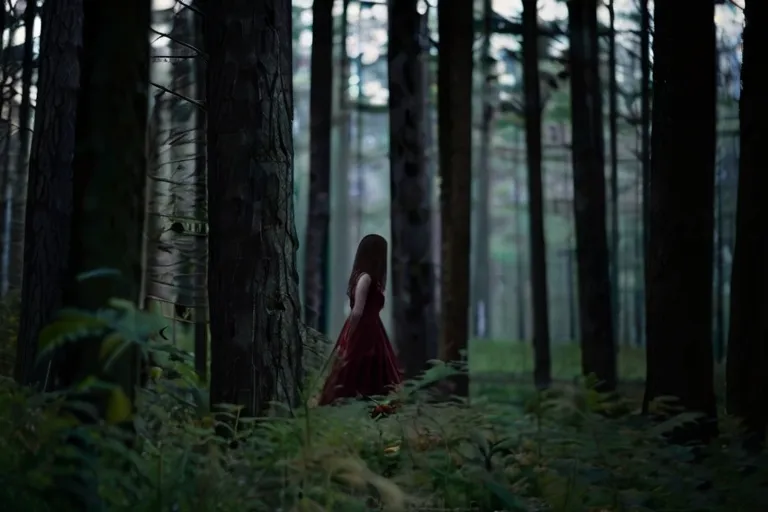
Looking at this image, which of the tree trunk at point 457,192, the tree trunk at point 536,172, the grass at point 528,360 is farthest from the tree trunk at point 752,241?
the grass at point 528,360

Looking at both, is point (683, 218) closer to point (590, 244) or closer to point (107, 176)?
point (107, 176)

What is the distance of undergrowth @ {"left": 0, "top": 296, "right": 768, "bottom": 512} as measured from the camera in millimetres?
4238

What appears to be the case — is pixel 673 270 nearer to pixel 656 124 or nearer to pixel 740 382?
pixel 656 124

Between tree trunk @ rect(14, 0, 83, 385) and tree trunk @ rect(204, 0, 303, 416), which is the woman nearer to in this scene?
tree trunk @ rect(204, 0, 303, 416)

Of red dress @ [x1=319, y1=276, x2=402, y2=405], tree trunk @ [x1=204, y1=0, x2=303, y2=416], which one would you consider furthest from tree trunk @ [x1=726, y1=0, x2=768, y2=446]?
tree trunk @ [x1=204, y1=0, x2=303, y2=416]

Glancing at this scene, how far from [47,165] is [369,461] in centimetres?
341

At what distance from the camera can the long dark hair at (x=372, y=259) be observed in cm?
922

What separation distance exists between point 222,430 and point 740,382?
540 cm

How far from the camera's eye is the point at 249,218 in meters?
6.54

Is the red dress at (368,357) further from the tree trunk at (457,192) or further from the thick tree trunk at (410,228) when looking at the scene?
the tree trunk at (457,192)

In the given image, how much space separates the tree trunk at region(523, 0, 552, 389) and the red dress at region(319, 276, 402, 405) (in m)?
6.52

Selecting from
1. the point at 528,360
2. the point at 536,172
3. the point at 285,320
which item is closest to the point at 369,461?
the point at 285,320

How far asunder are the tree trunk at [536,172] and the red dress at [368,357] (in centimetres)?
652

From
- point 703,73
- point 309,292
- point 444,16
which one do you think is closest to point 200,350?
point 309,292
